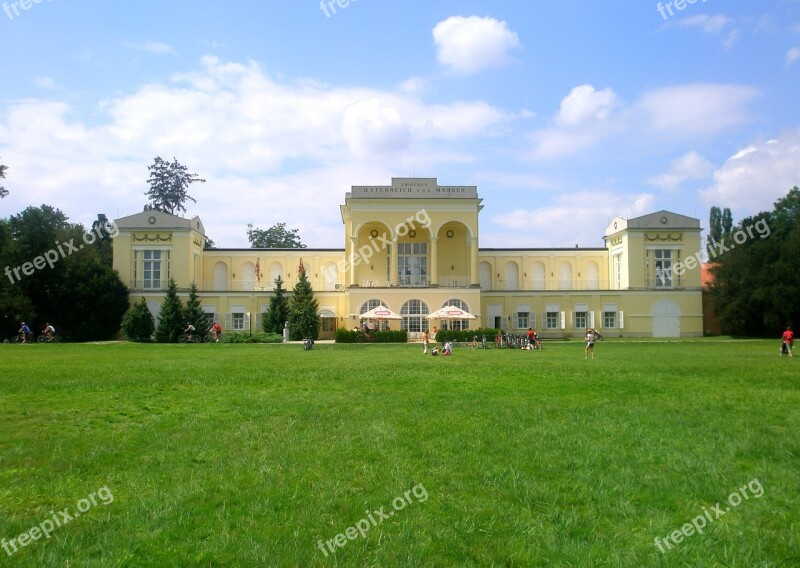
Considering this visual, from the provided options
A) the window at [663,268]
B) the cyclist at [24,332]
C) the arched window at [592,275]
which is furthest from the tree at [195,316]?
the window at [663,268]

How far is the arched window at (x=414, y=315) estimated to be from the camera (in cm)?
4725

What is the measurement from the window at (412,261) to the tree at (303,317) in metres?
9.19

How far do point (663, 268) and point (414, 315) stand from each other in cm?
2194

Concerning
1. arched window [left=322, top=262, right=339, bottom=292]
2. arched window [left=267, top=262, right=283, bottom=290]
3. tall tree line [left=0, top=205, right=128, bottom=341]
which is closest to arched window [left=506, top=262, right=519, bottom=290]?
arched window [left=322, top=262, right=339, bottom=292]

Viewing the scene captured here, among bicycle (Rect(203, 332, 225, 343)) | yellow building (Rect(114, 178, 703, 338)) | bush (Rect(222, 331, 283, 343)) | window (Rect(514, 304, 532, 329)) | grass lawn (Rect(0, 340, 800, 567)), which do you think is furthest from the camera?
window (Rect(514, 304, 532, 329))

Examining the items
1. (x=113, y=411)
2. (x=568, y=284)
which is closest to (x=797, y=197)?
(x=568, y=284)

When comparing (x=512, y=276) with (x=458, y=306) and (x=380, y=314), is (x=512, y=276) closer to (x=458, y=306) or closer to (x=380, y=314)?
(x=458, y=306)

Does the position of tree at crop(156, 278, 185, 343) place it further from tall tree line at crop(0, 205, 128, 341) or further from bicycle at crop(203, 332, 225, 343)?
tall tree line at crop(0, 205, 128, 341)

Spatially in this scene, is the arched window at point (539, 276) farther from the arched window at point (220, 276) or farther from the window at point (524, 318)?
the arched window at point (220, 276)

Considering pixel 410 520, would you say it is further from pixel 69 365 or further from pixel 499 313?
pixel 499 313

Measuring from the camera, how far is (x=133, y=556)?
518 cm

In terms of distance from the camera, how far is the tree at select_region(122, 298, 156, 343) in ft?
147

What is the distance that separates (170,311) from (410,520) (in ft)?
137

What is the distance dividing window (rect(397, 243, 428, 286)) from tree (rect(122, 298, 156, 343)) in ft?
65.4
